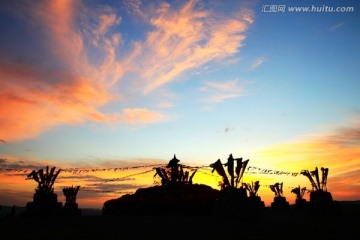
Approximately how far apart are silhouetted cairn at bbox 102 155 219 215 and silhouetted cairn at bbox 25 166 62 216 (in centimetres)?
546

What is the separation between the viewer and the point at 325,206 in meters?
25.4

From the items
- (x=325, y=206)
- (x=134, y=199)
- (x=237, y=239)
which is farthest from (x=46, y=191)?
(x=325, y=206)

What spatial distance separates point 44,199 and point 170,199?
11.6m

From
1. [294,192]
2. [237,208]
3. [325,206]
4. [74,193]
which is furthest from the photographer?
[294,192]

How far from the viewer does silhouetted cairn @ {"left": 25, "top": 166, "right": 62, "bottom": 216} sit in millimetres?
26203

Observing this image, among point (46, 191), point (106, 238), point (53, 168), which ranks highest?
point (53, 168)

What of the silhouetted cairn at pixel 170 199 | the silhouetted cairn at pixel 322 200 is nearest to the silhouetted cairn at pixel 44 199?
the silhouetted cairn at pixel 170 199

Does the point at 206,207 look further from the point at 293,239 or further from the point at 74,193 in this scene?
the point at 74,193

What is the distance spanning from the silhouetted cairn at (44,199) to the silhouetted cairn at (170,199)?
546 cm

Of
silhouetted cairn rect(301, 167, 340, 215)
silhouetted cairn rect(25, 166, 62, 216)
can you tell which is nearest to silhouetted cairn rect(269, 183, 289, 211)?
silhouetted cairn rect(301, 167, 340, 215)

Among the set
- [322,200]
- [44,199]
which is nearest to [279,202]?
[322,200]

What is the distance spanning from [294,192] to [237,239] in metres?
38.4

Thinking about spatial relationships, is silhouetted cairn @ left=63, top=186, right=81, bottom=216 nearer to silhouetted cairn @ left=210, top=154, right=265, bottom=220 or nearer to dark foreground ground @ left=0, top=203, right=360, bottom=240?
dark foreground ground @ left=0, top=203, right=360, bottom=240

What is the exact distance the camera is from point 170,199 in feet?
87.9
